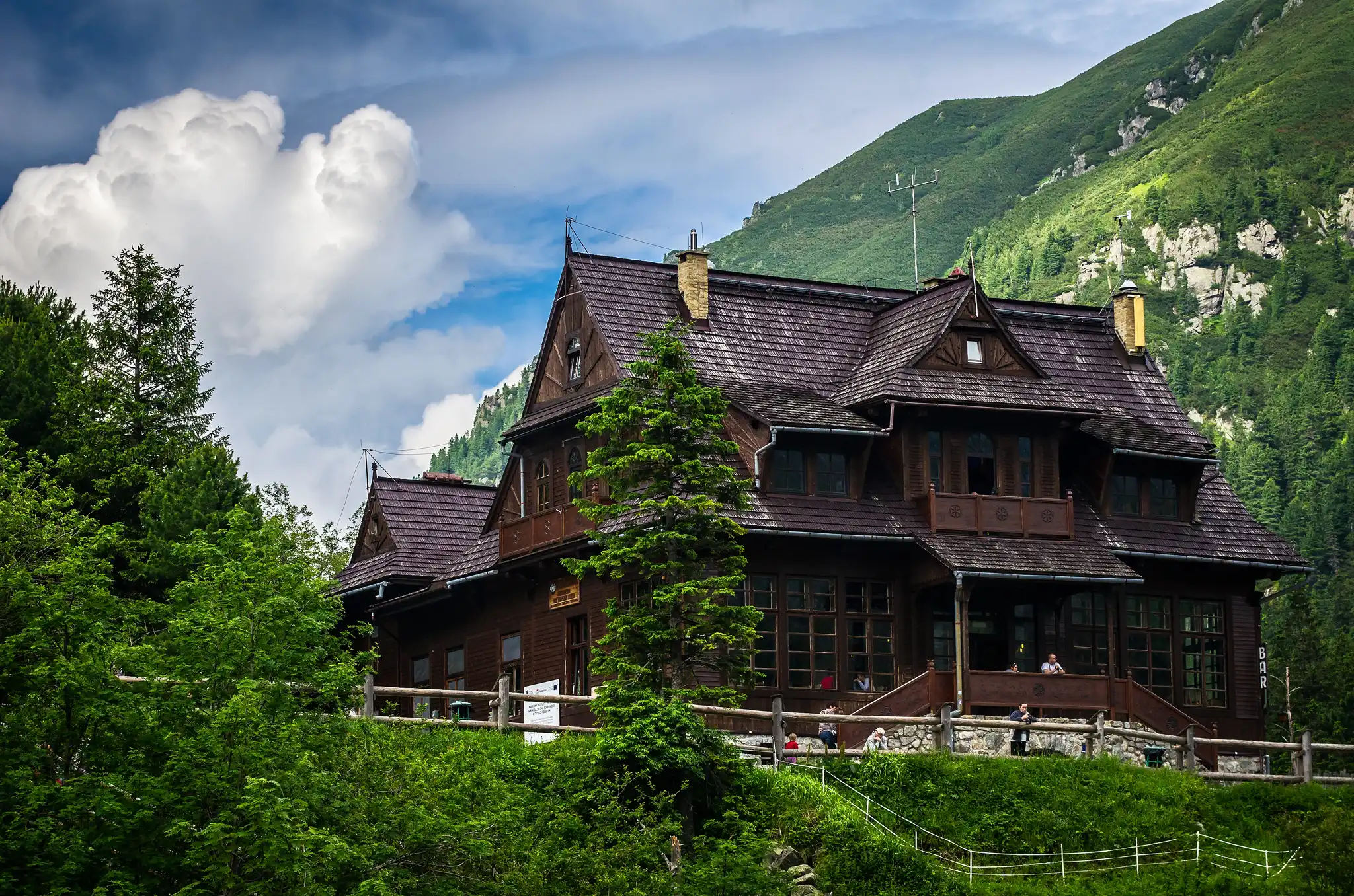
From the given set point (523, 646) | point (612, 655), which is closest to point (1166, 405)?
point (523, 646)

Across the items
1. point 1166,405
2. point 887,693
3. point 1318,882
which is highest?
point 1166,405

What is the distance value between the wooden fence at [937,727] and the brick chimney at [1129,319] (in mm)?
13615

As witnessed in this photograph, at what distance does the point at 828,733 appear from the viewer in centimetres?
4028

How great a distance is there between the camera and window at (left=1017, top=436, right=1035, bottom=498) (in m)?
47.9

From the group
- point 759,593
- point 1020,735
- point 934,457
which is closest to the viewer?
point 1020,735

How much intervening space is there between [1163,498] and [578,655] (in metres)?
15.4

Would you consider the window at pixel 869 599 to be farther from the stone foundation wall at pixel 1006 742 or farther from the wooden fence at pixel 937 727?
the stone foundation wall at pixel 1006 742

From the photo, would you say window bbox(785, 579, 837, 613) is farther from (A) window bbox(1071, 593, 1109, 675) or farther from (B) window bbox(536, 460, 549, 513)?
(B) window bbox(536, 460, 549, 513)

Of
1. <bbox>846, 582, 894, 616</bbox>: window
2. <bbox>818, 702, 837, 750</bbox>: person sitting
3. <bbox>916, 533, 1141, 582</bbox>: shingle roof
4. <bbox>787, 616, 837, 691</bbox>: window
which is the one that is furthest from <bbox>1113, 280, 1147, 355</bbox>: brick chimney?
<bbox>818, 702, 837, 750</bbox>: person sitting

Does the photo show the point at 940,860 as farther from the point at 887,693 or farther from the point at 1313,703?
the point at 1313,703

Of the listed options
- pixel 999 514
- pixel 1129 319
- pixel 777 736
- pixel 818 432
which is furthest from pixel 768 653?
pixel 1129 319

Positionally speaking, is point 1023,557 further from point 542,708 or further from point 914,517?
point 542,708

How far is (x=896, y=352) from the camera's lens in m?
48.7

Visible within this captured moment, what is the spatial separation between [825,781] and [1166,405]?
20.1m
